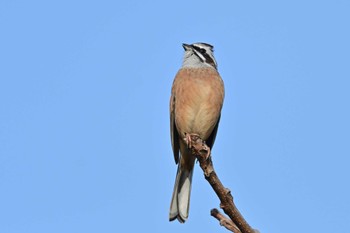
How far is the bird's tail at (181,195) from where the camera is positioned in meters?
7.32

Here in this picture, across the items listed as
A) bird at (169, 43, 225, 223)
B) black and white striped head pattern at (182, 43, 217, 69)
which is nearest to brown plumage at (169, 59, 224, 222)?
bird at (169, 43, 225, 223)

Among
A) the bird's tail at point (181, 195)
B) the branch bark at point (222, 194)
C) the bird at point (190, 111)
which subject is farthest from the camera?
the bird at point (190, 111)

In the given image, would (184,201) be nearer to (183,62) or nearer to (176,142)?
(176,142)

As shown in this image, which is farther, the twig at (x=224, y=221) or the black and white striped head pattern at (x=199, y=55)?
the black and white striped head pattern at (x=199, y=55)

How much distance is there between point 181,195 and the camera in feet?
26.0


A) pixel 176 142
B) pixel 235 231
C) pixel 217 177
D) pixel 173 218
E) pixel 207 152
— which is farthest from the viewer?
pixel 176 142

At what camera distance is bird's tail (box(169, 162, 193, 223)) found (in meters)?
7.32

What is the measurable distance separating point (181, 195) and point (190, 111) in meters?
1.21

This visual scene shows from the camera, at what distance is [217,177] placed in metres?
5.57

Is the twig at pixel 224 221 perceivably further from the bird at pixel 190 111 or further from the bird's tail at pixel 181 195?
the bird at pixel 190 111

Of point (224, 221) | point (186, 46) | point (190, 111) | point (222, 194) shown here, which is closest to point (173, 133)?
point (190, 111)

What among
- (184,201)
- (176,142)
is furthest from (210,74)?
(184,201)

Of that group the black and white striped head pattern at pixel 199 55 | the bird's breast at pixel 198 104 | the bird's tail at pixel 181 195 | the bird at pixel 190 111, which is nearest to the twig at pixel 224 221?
the bird's tail at pixel 181 195

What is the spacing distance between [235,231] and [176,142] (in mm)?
3966
